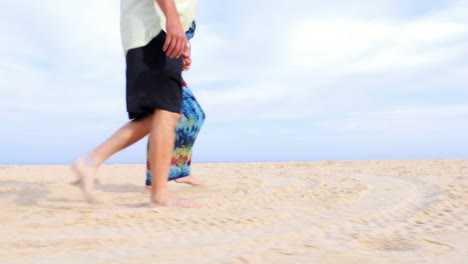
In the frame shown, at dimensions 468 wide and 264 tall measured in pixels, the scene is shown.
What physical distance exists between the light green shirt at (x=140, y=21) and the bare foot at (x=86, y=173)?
64 cm

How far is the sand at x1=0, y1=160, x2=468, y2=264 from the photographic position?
4.45ft

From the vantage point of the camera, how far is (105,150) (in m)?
2.37

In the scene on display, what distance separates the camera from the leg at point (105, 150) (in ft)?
7.49

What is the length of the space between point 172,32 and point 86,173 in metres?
0.83

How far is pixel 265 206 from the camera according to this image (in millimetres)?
2377

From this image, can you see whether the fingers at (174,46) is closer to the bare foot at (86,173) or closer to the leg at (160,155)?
the leg at (160,155)

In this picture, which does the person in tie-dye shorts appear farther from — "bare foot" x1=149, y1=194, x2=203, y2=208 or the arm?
the arm

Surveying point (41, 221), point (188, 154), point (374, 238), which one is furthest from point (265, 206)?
point (188, 154)

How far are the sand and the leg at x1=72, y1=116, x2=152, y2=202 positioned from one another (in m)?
0.15

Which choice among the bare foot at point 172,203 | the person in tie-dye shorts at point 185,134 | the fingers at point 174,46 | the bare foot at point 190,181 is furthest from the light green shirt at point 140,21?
the bare foot at point 190,181

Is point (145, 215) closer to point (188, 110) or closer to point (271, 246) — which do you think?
point (271, 246)

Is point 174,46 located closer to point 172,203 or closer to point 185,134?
point 172,203

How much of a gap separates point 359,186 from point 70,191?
203cm

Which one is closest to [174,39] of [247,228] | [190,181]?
[247,228]
